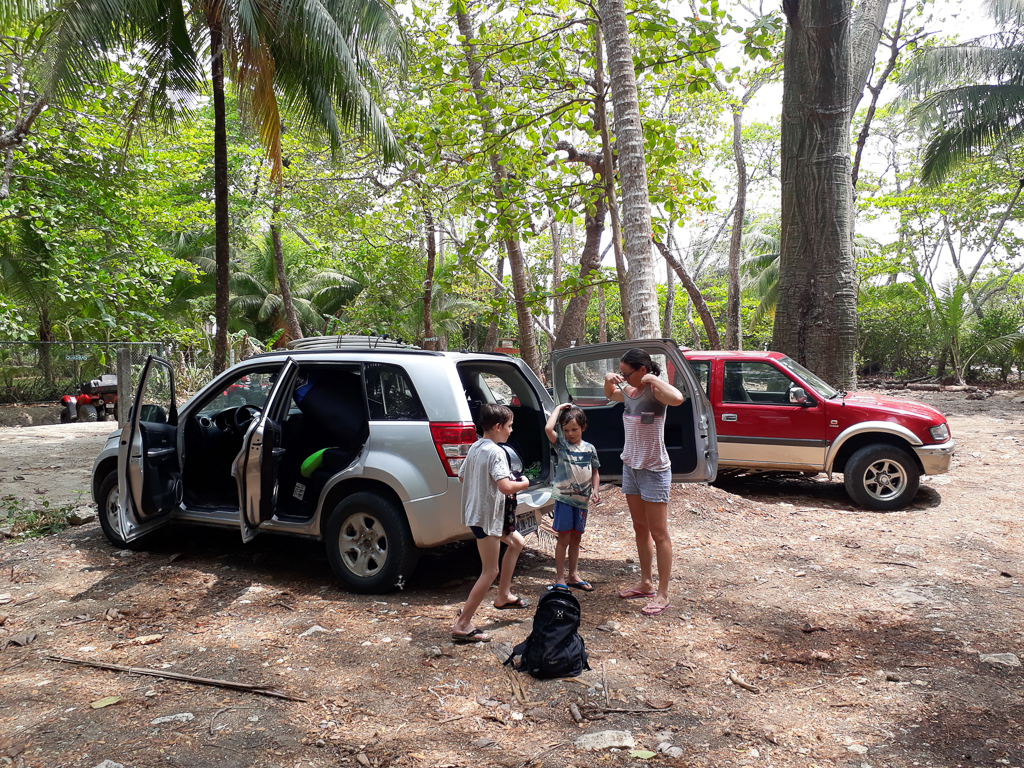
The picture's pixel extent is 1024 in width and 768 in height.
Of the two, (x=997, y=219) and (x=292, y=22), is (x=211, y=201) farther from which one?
(x=997, y=219)

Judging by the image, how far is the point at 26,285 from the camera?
1872cm

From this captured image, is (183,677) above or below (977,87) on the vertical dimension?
below

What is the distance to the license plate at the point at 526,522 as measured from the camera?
4.96 metres

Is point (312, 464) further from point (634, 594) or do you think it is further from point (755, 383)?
point (755, 383)

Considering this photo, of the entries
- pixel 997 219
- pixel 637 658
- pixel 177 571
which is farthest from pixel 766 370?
pixel 997 219

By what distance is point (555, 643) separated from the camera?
12.2 ft

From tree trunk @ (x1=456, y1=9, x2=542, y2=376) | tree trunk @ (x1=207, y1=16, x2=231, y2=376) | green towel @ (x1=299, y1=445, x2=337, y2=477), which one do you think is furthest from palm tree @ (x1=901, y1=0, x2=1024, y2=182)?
green towel @ (x1=299, y1=445, x2=337, y2=477)

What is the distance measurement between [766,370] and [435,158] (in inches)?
209

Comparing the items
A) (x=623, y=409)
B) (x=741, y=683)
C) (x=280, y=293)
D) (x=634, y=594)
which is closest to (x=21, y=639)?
(x=634, y=594)

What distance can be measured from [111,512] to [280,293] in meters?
24.6

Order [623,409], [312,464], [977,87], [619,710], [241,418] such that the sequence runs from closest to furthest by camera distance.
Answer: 1. [619,710]
2. [312,464]
3. [623,409]
4. [241,418]
5. [977,87]

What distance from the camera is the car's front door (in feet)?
26.1

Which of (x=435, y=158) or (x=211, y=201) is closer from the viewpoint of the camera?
(x=435, y=158)

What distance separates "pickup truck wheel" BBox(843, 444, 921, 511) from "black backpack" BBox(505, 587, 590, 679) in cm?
513
